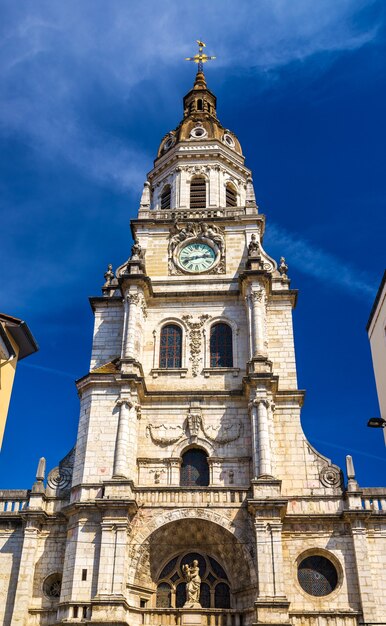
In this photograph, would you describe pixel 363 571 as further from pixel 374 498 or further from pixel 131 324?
pixel 131 324

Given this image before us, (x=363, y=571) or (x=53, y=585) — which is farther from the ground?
(x=363, y=571)

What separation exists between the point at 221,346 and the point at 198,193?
1055 cm

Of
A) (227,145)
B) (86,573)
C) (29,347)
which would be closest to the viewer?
(29,347)

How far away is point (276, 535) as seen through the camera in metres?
23.7

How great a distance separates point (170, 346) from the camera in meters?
30.3

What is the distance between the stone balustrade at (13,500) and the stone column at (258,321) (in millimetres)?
10951

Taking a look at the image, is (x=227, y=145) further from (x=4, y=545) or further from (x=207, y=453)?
(x=4, y=545)

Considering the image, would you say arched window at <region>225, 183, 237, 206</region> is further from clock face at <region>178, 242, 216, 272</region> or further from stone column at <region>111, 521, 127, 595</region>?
stone column at <region>111, 521, 127, 595</region>

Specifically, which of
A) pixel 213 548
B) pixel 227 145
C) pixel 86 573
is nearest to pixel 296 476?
pixel 213 548

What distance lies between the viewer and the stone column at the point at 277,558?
2270 centimetres

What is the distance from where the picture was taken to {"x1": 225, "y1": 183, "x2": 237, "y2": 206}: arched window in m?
37.3

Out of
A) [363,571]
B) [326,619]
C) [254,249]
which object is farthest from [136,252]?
[326,619]

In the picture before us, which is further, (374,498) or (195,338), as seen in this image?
(195,338)

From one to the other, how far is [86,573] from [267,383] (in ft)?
32.5
